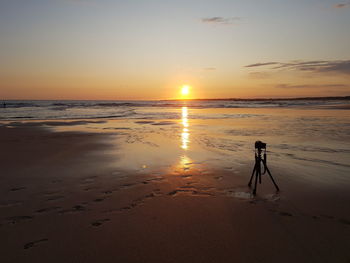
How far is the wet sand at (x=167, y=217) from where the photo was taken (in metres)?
3.85

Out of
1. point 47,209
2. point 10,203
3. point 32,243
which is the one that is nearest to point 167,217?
point 32,243

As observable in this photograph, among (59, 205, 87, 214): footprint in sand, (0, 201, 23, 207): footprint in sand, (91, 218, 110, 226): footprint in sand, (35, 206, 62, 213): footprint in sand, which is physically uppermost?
(0, 201, 23, 207): footprint in sand

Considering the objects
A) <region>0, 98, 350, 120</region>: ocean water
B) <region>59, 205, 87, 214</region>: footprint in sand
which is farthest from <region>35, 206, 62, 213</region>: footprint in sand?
<region>0, 98, 350, 120</region>: ocean water

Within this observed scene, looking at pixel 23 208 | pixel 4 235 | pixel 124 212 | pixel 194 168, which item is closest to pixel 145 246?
pixel 124 212

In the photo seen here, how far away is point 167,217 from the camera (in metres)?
4.98

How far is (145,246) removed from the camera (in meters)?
4.02

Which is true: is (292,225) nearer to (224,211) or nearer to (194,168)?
(224,211)

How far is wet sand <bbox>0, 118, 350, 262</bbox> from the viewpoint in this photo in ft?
12.6

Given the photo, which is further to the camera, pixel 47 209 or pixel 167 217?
pixel 47 209

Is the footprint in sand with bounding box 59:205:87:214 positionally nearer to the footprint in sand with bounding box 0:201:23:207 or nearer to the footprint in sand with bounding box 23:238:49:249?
the footprint in sand with bounding box 23:238:49:249

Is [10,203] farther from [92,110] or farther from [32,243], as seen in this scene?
[92,110]

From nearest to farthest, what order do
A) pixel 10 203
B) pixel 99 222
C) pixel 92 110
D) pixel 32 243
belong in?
pixel 32 243, pixel 99 222, pixel 10 203, pixel 92 110

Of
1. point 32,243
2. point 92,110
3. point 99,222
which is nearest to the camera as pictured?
point 32,243

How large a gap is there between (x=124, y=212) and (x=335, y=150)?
9853 mm
